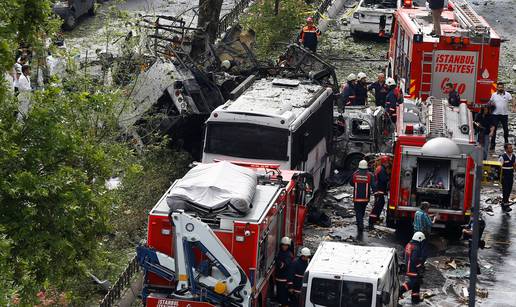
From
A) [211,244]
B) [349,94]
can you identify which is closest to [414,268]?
[211,244]

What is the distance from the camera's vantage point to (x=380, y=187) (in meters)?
23.3

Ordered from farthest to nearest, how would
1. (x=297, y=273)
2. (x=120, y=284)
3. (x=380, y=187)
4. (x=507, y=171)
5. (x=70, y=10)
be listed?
1. (x=70, y=10)
2. (x=507, y=171)
3. (x=380, y=187)
4. (x=297, y=273)
5. (x=120, y=284)

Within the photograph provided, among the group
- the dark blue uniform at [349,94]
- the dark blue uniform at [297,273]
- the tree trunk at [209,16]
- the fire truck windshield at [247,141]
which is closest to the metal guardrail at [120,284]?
the dark blue uniform at [297,273]

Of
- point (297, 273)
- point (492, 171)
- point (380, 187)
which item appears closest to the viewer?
point (297, 273)

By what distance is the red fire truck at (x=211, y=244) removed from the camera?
54.9 feet

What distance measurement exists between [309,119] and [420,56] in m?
5.15

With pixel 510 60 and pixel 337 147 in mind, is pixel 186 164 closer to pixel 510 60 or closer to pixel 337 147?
pixel 337 147

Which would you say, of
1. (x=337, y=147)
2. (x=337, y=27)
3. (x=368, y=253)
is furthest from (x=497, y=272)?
(x=337, y=27)

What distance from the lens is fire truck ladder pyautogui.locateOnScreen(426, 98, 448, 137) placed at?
73.2ft

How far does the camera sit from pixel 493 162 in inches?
1019

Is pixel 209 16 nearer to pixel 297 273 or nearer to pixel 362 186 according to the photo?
pixel 362 186

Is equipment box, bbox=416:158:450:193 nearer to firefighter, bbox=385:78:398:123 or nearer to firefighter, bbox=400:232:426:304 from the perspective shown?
firefighter, bbox=400:232:426:304

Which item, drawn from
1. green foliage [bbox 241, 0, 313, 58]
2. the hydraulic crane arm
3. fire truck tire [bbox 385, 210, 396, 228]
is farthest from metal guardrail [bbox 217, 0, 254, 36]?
the hydraulic crane arm

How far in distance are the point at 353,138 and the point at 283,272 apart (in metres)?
7.98
